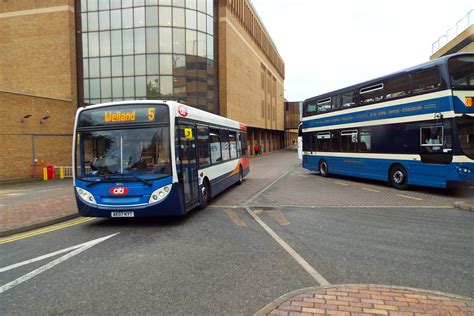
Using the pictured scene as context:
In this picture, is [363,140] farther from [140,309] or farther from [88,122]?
[140,309]

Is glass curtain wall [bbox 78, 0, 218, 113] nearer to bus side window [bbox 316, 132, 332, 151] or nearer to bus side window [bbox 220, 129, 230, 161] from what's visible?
bus side window [bbox 316, 132, 332, 151]

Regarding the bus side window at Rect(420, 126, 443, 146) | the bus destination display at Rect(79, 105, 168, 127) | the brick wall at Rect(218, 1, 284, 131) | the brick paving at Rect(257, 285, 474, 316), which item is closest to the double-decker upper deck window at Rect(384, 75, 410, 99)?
the bus side window at Rect(420, 126, 443, 146)

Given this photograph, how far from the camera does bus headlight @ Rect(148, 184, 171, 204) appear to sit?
6785 mm

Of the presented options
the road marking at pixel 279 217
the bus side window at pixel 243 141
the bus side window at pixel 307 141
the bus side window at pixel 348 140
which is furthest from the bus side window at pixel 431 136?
the bus side window at pixel 307 141

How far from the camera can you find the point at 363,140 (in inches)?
527

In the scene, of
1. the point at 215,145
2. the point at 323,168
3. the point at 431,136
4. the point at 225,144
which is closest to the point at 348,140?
the point at 323,168

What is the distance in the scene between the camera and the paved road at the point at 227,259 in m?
3.63

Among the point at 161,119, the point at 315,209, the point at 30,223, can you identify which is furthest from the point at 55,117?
the point at 315,209

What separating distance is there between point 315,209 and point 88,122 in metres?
5.94

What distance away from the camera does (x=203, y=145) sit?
9.02 m

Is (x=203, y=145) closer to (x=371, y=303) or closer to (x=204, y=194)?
(x=204, y=194)

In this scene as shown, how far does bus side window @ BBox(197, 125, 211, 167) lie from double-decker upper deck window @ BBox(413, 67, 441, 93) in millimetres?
6977

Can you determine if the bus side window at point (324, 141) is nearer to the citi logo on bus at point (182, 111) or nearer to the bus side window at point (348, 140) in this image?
the bus side window at point (348, 140)

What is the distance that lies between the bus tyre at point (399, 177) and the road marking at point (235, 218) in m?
6.57
